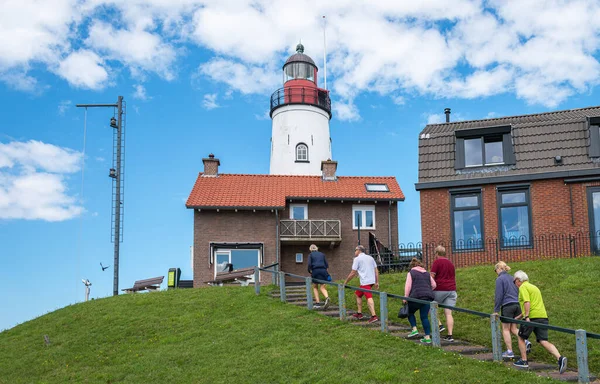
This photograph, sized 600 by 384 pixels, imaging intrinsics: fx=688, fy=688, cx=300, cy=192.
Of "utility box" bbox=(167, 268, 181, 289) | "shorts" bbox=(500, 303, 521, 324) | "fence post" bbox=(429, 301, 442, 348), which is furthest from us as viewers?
"utility box" bbox=(167, 268, 181, 289)

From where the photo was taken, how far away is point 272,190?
116ft

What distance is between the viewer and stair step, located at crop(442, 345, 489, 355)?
1395cm

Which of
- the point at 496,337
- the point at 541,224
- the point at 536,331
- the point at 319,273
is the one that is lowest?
the point at 496,337

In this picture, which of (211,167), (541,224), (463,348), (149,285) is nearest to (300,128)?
(211,167)

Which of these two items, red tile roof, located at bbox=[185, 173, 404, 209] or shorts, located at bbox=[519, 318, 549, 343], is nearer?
shorts, located at bbox=[519, 318, 549, 343]

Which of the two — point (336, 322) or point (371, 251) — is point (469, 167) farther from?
point (336, 322)

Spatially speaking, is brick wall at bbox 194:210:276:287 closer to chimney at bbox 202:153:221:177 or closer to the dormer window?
chimney at bbox 202:153:221:177

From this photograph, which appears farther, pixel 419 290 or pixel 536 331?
pixel 419 290

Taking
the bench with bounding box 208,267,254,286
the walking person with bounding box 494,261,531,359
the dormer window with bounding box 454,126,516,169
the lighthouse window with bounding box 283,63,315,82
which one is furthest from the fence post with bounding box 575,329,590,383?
the lighthouse window with bounding box 283,63,315,82

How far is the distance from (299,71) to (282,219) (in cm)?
1502

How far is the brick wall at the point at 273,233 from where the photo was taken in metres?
33.2

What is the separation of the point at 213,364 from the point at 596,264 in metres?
12.5

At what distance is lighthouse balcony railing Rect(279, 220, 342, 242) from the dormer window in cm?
960

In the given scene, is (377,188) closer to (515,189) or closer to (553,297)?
(515,189)
